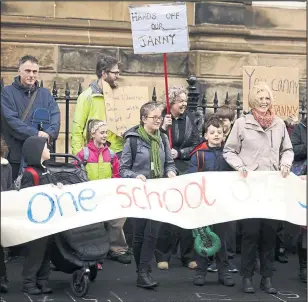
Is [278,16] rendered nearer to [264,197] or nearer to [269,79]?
[269,79]

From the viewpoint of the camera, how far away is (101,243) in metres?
8.77

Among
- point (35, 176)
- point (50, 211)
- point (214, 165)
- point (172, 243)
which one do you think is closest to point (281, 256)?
point (172, 243)

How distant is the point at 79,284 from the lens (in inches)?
344

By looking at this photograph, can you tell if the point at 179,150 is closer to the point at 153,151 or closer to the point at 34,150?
the point at 153,151

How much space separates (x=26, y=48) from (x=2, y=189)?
263 inches

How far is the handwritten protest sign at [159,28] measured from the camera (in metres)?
10.1

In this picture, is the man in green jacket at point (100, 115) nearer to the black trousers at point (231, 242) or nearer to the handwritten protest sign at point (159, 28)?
the handwritten protest sign at point (159, 28)

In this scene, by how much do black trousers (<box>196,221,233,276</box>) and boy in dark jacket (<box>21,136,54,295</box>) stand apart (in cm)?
141

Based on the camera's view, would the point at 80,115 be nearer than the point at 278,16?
Yes

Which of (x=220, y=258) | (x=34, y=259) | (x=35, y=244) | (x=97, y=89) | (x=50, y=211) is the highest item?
(x=97, y=89)

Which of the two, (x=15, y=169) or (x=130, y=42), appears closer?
(x=15, y=169)

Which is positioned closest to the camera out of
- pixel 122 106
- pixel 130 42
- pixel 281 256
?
pixel 122 106

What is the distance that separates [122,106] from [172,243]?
150 centimetres

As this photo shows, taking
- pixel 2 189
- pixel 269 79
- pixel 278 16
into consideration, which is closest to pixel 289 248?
pixel 269 79
